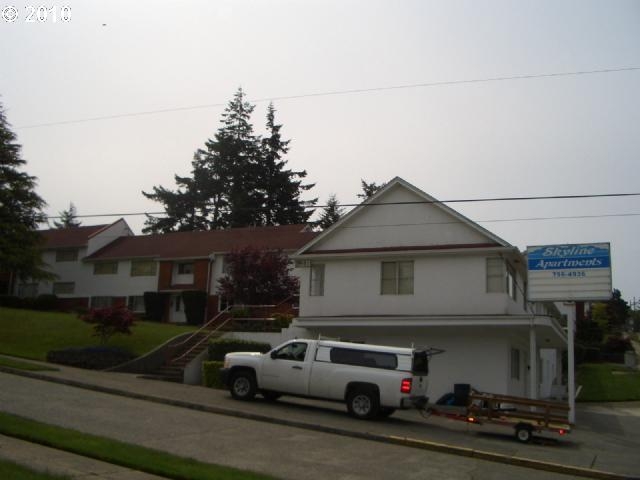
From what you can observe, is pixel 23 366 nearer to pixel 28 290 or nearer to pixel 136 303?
pixel 136 303

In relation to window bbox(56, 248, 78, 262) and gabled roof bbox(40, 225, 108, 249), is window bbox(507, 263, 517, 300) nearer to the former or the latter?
gabled roof bbox(40, 225, 108, 249)

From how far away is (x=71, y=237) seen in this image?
5269cm

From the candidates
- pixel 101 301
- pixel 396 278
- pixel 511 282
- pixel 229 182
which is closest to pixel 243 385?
pixel 396 278

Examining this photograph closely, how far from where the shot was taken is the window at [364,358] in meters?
18.3

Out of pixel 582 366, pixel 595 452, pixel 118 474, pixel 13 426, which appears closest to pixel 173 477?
pixel 118 474

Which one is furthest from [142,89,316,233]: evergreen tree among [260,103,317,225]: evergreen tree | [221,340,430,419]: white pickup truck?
[221,340,430,419]: white pickup truck

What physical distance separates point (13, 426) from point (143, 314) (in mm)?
35231

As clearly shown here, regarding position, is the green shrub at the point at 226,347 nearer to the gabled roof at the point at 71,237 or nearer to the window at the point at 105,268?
the window at the point at 105,268

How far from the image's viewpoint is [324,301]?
28.4 m

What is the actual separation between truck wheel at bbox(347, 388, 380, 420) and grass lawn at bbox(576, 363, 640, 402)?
1964 centimetres

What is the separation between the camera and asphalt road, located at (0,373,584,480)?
12.1m

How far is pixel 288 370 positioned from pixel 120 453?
855 cm

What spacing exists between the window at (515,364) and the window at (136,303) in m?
28.0

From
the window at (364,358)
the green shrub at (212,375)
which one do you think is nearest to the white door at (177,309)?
the green shrub at (212,375)
